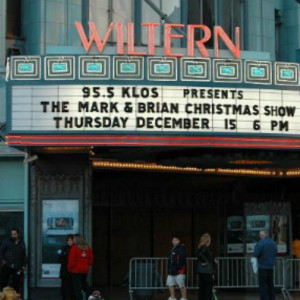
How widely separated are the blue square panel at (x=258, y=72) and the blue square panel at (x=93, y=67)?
3.19m

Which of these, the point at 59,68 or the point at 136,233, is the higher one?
the point at 59,68

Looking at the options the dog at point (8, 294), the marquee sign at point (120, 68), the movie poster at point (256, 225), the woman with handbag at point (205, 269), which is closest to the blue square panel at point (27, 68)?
the marquee sign at point (120, 68)

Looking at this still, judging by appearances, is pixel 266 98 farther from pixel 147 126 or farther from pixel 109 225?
pixel 109 225

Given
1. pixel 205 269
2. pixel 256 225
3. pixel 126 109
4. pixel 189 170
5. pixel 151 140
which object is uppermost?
pixel 126 109

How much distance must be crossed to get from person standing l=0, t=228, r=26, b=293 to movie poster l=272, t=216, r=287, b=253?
798 centimetres

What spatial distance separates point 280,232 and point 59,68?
31.7 ft

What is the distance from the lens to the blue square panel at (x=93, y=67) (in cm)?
1822

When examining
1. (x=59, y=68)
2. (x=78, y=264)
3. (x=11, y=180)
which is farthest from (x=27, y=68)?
(x=78, y=264)

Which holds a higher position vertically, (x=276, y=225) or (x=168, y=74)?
(x=168, y=74)

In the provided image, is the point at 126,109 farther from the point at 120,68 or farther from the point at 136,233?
the point at 136,233

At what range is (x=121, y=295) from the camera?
22812 mm

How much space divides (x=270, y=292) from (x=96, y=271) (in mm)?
8266

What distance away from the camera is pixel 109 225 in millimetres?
26109

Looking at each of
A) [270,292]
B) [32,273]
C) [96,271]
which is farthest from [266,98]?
[96,271]
